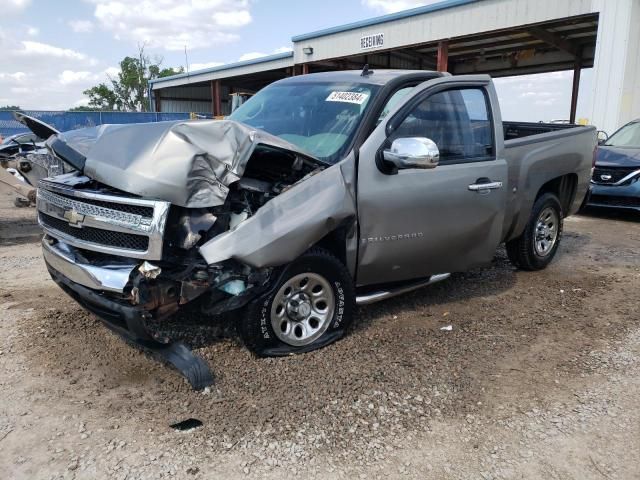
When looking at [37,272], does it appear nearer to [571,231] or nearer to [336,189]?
[336,189]

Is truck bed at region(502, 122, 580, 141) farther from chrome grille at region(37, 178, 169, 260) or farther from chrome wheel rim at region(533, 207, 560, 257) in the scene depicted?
chrome grille at region(37, 178, 169, 260)

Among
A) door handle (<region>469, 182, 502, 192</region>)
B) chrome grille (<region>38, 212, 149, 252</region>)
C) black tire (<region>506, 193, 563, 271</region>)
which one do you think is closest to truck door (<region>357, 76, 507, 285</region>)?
door handle (<region>469, 182, 502, 192</region>)

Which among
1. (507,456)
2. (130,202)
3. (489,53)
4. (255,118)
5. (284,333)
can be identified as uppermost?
(489,53)

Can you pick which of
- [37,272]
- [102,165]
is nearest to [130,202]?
[102,165]

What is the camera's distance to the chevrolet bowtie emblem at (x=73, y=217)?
3268 millimetres

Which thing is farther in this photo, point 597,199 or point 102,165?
point 597,199

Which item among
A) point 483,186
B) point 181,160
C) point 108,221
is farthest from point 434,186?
point 108,221

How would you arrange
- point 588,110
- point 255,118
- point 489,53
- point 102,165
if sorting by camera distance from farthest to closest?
1. point 489,53
2. point 588,110
3. point 255,118
4. point 102,165

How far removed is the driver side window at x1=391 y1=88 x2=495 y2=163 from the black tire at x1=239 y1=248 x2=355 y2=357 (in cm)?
109

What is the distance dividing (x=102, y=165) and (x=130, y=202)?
0.42 metres

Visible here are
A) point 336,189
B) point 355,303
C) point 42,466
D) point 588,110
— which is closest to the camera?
point 42,466

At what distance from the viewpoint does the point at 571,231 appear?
8.48m

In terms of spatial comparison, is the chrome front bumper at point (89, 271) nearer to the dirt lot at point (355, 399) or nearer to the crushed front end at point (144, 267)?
the crushed front end at point (144, 267)

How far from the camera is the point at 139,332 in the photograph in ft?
10.0
